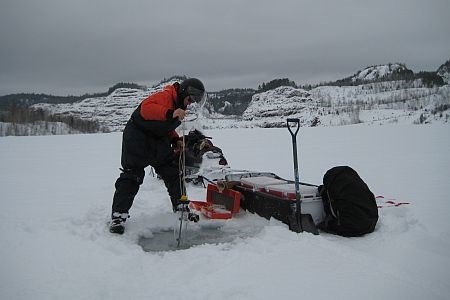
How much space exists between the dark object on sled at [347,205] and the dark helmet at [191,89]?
1591 mm

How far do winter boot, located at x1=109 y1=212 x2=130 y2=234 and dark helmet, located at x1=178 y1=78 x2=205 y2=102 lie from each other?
54.2 inches

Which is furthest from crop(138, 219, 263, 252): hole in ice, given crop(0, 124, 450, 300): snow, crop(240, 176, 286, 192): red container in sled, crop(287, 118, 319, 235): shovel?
crop(240, 176, 286, 192): red container in sled

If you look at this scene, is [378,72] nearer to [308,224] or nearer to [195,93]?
[195,93]

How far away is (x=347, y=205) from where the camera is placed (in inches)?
132

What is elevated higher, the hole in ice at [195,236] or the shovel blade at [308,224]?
the shovel blade at [308,224]

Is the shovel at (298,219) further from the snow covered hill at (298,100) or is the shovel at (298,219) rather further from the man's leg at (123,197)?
the snow covered hill at (298,100)

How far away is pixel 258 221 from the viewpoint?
394cm

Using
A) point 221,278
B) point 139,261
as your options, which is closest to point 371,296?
point 221,278

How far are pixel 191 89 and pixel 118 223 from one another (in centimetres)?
155

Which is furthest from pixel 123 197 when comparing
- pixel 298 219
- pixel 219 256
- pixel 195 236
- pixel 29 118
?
pixel 29 118

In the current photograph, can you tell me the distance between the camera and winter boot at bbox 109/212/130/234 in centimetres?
359

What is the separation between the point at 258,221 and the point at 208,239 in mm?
641

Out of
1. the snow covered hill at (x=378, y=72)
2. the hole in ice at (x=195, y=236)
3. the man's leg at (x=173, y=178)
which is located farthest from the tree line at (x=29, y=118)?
the snow covered hill at (x=378, y=72)

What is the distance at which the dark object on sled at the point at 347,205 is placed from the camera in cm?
330
